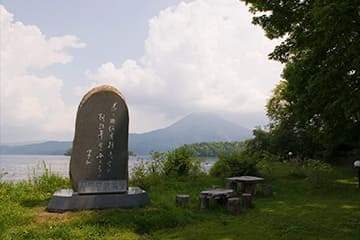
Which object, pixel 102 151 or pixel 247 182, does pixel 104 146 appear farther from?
pixel 247 182

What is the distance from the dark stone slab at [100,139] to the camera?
9.31 m

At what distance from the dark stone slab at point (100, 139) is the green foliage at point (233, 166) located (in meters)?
6.94

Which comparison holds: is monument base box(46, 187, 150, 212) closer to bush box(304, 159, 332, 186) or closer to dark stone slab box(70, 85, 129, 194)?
dark stone slab box(70, 85, 129, 194)

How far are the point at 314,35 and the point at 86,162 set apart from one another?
7.78 meters

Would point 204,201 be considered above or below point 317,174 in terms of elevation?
below

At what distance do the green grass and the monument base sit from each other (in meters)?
0.26

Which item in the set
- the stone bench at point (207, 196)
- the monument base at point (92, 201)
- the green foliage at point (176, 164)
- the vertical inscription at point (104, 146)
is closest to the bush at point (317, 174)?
the green foliage at point (176, 164)

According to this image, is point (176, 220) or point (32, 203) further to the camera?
point (32, 203)

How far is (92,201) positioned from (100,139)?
1.64m

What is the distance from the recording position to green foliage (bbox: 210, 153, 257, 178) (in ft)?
50.5

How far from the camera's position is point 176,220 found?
809 centimetres

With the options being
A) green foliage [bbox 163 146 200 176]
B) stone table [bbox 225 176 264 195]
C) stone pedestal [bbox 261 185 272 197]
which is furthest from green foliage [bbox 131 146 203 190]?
stone pedestal [bbox 261 185 272 197]

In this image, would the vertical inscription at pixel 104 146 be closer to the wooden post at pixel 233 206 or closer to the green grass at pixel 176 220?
the green grass at pixel 176 220

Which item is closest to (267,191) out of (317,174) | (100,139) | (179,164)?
(317,174)
